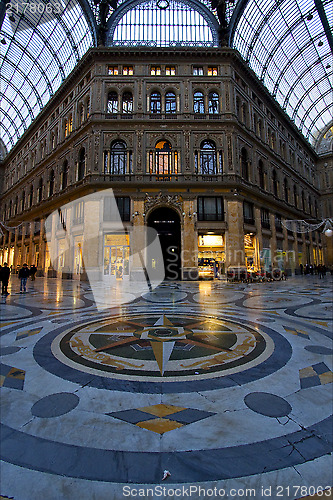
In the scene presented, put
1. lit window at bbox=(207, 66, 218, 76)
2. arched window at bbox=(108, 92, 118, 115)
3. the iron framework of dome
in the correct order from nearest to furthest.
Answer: arched window at bbox=(108, 92, 118, 115) → lit window at bbox=(207, 66, 218, 76) → the iron framework of dome

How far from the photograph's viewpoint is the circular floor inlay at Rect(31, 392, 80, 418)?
1.96 m

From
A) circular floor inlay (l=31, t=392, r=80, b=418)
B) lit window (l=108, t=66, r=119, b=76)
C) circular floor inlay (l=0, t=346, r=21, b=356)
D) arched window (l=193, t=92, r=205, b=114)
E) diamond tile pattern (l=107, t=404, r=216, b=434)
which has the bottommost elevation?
diamond tile pattern (l=107, t=404, r=216, b=434)

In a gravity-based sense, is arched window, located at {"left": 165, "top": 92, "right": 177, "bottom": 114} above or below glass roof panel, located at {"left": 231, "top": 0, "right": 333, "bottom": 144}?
below

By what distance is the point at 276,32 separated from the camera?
28.8 meters

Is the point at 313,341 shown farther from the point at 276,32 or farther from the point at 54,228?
the point at 276,32

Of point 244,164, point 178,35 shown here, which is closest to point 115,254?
point 244,164

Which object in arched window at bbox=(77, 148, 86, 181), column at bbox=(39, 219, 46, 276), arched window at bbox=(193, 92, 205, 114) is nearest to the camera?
arched window at bbox=(193, 92, 205, 114)

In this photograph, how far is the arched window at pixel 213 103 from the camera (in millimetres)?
23859

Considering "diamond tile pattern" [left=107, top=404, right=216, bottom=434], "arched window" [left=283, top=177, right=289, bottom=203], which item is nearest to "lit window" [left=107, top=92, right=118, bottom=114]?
"arched window" [left=283, top=177, right=289, bottom=203]

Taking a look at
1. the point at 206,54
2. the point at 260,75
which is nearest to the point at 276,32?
the point at 260,75

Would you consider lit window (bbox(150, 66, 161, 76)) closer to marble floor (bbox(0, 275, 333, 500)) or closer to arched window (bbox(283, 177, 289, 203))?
arched window (bbox(283, 177, 289, 203))

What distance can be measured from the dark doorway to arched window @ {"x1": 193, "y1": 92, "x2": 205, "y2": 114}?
A: 1024cm

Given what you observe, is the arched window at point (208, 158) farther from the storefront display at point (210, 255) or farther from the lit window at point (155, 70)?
the lit window at point (155, 70)

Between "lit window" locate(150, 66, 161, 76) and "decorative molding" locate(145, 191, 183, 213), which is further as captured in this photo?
"lit window" locate(150, 66, 161, 76)
